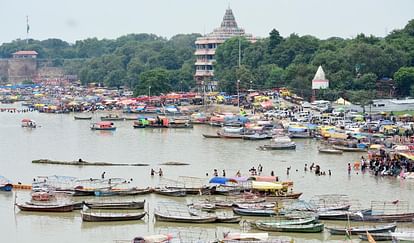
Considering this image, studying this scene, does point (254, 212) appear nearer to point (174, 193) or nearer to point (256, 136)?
point (174, 193)

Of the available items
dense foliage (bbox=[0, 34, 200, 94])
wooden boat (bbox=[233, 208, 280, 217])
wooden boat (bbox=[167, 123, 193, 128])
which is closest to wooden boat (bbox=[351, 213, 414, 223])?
wooden boat (bbox=[233, 208, 280, 217])

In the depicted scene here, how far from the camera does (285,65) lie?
68750 millimetres

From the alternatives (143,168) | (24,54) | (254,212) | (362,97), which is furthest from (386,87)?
(24,54)

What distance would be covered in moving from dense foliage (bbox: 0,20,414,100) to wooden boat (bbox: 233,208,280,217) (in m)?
27.1

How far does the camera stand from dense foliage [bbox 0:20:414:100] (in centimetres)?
5950

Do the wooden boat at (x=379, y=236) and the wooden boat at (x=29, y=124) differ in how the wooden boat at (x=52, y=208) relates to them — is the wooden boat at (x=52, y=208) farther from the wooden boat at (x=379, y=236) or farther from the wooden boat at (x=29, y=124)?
the wooden boat at (x=29, y=124)

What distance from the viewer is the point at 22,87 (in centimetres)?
9494

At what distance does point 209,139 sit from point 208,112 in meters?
12.4

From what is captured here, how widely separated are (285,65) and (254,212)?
4051cm

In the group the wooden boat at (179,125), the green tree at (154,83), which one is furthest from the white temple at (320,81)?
the green tree at (154,83)

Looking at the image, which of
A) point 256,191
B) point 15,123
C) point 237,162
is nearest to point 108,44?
point 15,123

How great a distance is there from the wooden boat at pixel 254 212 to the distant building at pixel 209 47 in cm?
4797

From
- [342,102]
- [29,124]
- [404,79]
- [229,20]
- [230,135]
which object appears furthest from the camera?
[229,20]

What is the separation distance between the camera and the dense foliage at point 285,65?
2343 inches
